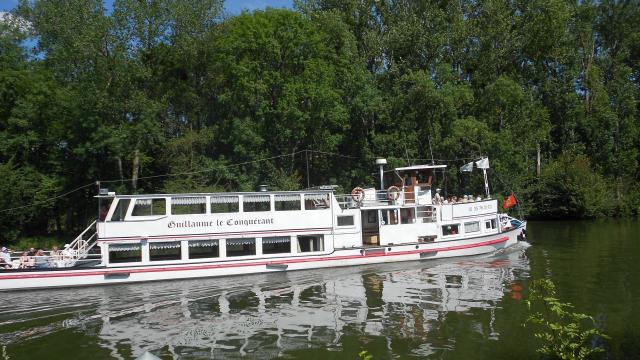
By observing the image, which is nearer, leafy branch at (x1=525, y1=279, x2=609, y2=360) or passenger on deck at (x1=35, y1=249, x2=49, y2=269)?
leafy branch at (x1=525, y1=279, x2=609, y2=360)

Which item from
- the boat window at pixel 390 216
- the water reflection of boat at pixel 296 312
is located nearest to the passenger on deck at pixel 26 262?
the water reflection of boat at pixel 296 312

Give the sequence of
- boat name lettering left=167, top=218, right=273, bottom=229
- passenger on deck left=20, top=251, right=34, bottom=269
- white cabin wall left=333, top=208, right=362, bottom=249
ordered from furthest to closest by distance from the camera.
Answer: white cabin wall left=333, top=208, right=362, bottom=249
boat name lettering left=167, top=218, right=273, bottom=229
passenger on deck left=20, top=251, right=34, bottom=269

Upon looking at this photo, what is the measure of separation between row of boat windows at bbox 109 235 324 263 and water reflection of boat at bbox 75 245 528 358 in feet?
9.31

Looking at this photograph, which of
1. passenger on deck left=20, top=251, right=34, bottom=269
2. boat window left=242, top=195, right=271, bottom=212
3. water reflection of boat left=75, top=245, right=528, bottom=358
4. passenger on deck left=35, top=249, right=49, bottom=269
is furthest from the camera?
boat window left=242, top=195, right=271, bottom=212

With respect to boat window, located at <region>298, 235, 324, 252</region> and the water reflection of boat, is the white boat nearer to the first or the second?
boat window, located at <region>298, 235, 324, 252</region>

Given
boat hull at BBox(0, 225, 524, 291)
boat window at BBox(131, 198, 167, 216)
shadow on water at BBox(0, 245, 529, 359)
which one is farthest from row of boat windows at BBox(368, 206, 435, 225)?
boat window at BBox(131, 198, 167, 216)

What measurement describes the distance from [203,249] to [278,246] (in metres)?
4.06

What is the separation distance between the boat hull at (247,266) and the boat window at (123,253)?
943 mm

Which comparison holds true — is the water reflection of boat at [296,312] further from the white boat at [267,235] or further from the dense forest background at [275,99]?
the dense forest background at [275,99]

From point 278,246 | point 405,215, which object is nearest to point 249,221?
point 278,246

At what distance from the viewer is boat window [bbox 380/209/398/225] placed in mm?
30250

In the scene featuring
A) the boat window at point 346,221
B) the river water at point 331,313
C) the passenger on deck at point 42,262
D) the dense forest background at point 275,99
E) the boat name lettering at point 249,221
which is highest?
the dense forest background at point 275,99

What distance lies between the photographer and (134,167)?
137 ft

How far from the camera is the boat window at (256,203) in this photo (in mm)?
27391
